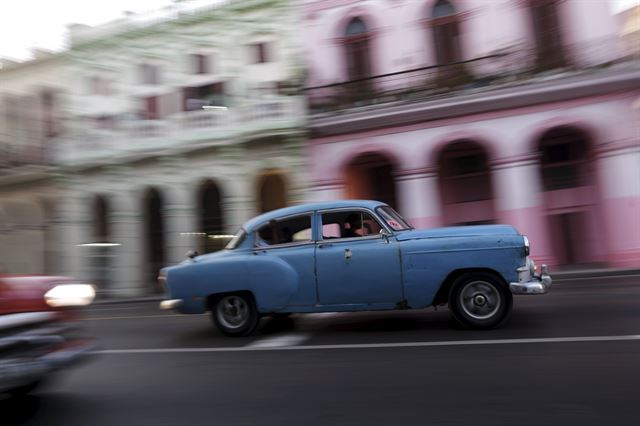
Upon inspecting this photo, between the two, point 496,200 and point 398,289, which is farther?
point 496,200

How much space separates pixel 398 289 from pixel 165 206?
14.5m

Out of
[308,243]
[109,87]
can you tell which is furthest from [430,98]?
[109,87]

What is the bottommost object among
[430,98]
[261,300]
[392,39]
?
[261,300]

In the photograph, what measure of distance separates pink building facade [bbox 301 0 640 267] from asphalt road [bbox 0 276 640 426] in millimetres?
8268

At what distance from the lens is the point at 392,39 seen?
16.3 m

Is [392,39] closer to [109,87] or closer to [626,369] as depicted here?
[109,87]

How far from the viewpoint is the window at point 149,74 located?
19562 millimetres

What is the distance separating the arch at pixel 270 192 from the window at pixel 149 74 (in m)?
5.90

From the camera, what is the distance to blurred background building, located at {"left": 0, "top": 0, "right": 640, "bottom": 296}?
14.3 m

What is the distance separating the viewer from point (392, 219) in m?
6.65

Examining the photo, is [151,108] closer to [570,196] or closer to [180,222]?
[180,222]

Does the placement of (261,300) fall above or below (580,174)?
below

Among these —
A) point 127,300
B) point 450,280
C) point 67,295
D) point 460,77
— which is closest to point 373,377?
point 450,280

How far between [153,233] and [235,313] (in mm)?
13976
